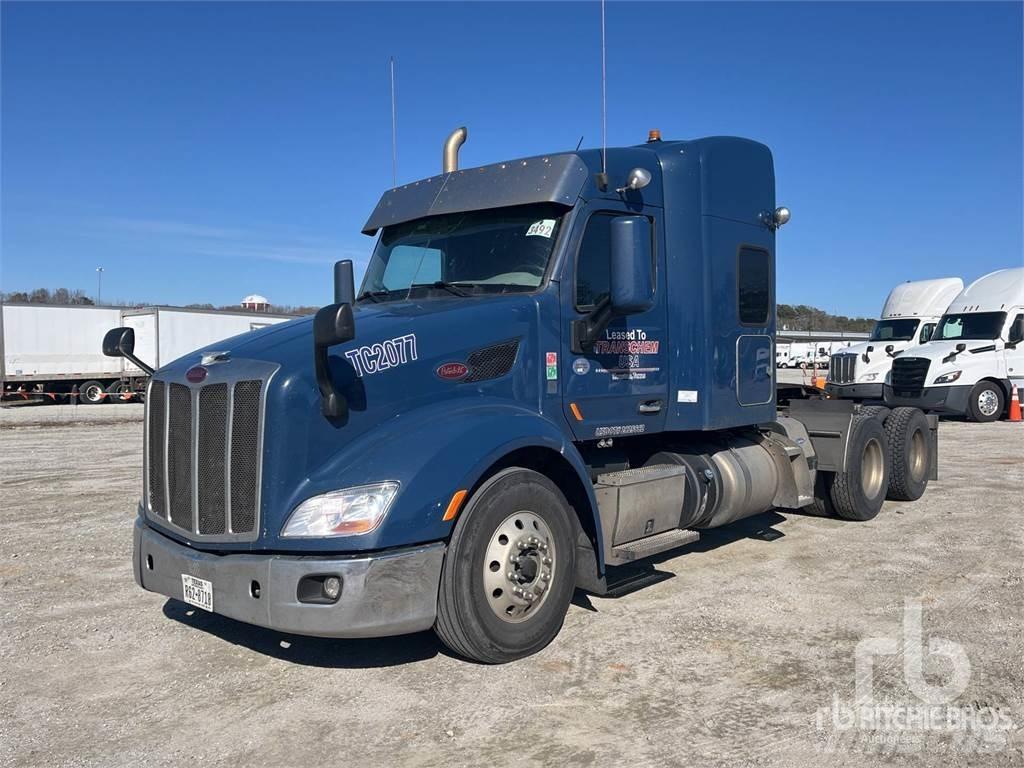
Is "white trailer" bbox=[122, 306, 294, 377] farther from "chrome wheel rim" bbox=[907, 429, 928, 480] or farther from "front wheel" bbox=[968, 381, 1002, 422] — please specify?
"chrome wheel rim" bbox=[907, 429, 928, 480]

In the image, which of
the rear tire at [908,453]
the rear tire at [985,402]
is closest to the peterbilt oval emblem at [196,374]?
the rear tire at [908,453]

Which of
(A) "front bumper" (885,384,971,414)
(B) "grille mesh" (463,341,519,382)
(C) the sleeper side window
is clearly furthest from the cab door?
(A) "front bumper" (885,384,971,414)

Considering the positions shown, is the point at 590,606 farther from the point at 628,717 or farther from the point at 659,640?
the point at 628,717

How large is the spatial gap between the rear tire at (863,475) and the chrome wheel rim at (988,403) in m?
11.9

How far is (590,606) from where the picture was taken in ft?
19.1

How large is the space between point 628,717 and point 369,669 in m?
1.52

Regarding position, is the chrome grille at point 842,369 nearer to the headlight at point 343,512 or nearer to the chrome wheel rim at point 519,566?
the chrome wheel rim at point 519,566

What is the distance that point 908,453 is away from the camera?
377 inches

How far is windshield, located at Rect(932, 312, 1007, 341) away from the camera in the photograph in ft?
63.2

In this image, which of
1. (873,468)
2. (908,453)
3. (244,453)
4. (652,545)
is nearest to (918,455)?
(908,453)

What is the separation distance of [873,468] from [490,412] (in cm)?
571

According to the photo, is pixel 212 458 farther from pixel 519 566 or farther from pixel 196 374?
pixel 519 566

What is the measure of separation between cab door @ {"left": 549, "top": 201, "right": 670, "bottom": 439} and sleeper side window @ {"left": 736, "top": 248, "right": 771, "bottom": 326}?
107 centimetres

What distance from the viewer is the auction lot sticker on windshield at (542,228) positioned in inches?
218
